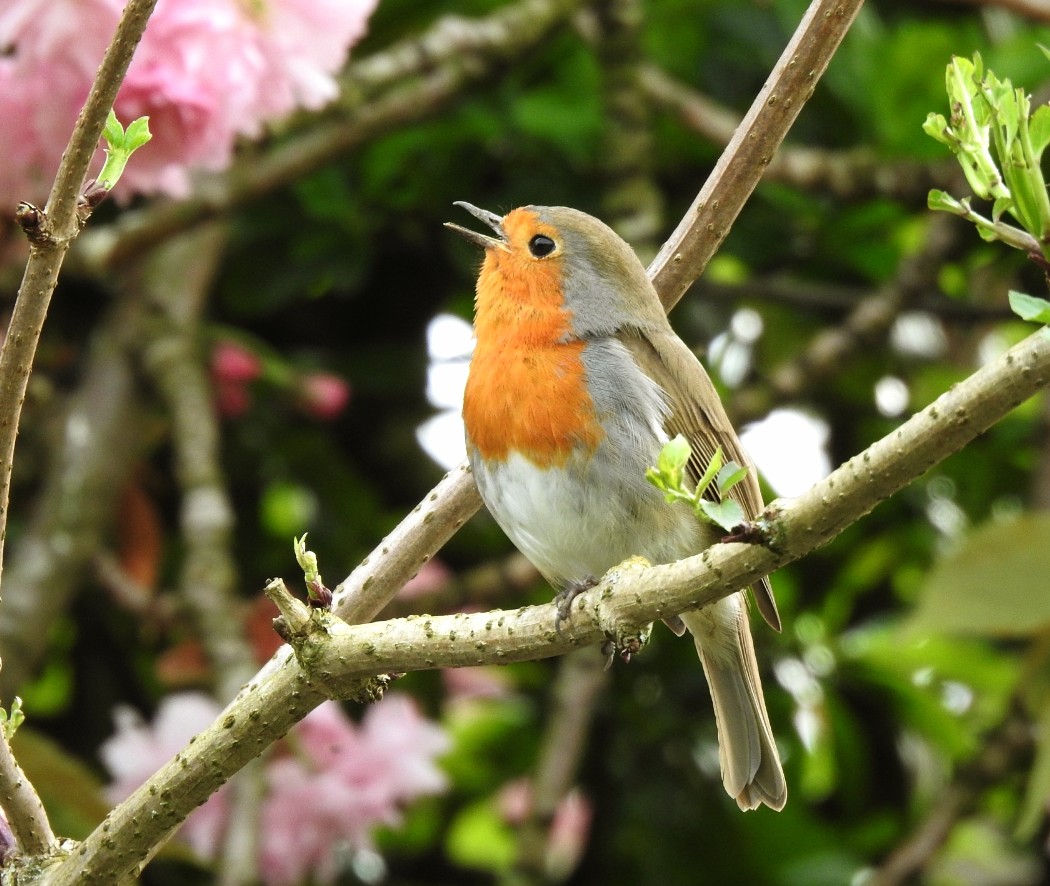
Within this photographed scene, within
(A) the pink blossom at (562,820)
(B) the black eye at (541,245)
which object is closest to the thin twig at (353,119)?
(B) the black eye at (541,245)

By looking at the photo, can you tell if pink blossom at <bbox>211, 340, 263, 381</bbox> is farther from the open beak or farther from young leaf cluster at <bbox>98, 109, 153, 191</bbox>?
young leaf cluster at <bbox>98, 109, 153, 191</bbox>

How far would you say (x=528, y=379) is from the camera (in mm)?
2572

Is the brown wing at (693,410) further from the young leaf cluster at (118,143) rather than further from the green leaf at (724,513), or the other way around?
the young leaf cluster at (118,143)

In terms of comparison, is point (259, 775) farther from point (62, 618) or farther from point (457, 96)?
point (457, 96)

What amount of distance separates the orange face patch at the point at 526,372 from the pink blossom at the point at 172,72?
54cm

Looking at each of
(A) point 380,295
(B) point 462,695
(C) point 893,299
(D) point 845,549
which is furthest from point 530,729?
(C) point 893,299

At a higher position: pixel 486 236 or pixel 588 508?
pixel 486 236

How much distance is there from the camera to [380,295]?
4500 millimetres

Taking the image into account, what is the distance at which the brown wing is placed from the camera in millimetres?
2626

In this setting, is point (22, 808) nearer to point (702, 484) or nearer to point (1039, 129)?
point (702, 484)

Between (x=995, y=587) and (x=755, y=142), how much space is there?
1.27 m

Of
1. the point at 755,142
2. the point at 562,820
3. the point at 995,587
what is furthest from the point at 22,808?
the point at 562,820

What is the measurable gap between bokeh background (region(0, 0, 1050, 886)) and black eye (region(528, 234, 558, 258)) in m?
0.84

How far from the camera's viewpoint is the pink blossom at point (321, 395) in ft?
12.9
